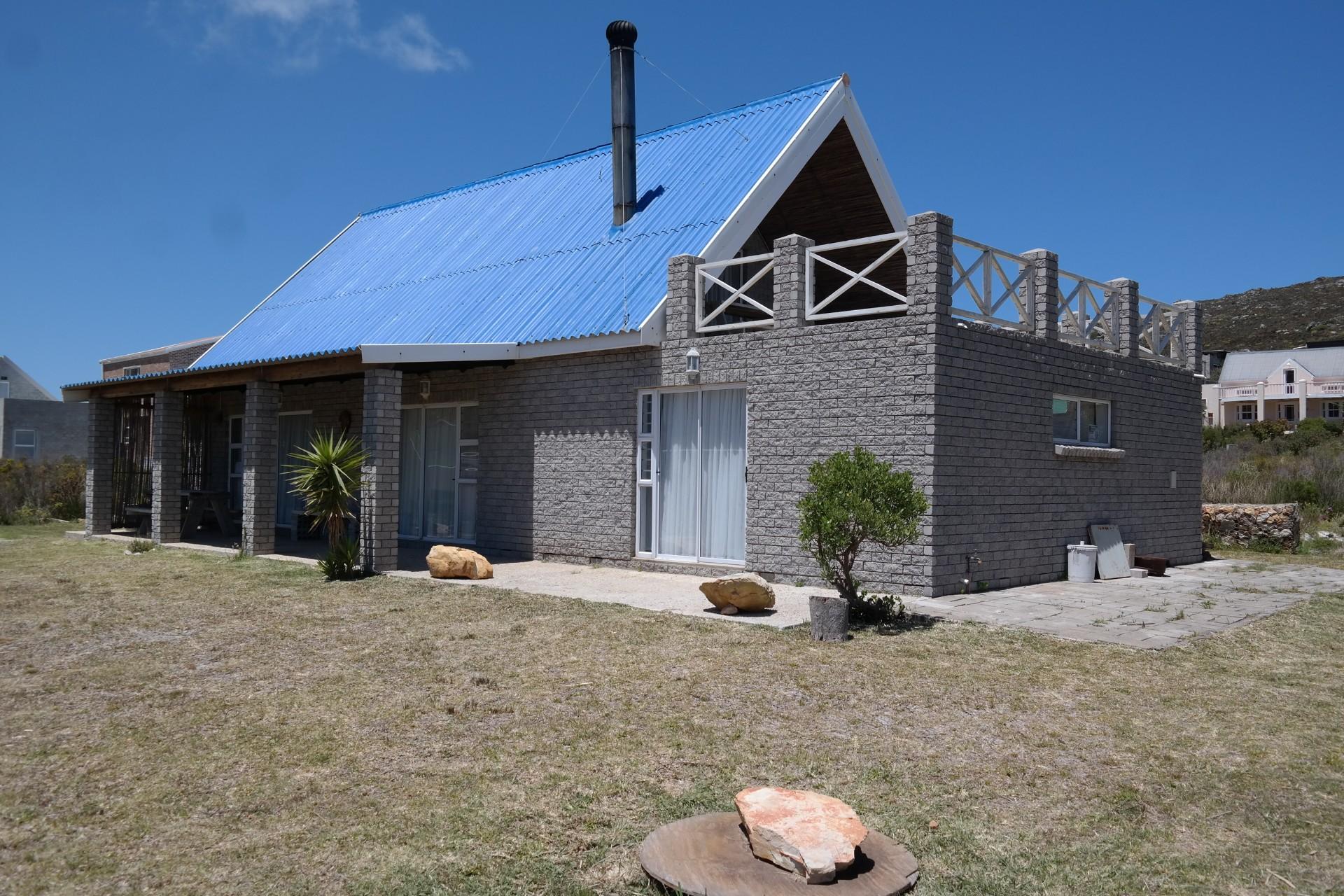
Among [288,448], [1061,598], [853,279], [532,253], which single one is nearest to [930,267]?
[853,279]

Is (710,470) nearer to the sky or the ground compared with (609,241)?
nearer to the ground

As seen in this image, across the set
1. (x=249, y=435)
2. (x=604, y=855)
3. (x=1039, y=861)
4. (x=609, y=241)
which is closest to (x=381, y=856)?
(x=604, y=855)

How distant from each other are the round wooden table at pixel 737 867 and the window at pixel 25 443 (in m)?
31.5

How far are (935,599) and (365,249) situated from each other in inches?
617

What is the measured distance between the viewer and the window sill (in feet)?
41.7

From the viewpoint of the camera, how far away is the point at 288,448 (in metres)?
19.6

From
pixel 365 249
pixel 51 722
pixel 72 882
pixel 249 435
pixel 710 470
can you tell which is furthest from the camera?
pixel 365 249

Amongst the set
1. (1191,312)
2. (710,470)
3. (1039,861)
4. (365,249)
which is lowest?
(1039,861)

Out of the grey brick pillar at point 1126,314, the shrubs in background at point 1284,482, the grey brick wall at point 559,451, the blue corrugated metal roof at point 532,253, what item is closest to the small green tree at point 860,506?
the grey brick wall at point 559,451

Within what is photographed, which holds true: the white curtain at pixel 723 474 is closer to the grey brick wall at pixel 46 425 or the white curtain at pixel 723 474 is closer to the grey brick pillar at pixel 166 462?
the grey brick pillar at pixel 166 462

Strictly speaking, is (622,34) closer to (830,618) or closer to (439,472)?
(439,472)

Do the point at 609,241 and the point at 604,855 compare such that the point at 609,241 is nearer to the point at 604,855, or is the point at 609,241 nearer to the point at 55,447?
the point at 604,855

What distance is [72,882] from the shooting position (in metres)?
3.76

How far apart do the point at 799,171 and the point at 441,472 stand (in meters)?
7.30
